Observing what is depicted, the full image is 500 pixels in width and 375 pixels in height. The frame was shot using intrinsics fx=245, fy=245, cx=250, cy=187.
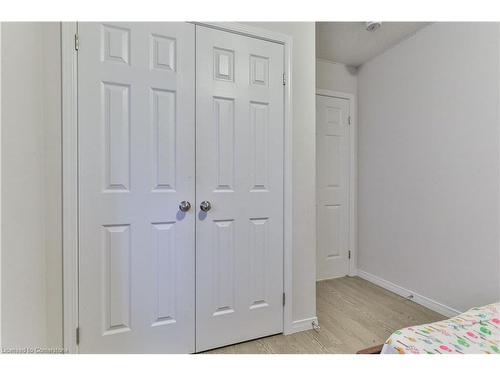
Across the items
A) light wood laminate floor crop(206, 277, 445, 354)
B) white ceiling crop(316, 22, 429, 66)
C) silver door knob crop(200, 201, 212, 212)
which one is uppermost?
white ceiling crop(316, 22, 429, 66)

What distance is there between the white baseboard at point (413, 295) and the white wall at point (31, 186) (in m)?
2.64

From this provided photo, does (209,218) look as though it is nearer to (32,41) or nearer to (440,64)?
(32,41)

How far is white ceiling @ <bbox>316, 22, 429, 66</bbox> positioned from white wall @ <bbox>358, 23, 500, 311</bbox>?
108mm

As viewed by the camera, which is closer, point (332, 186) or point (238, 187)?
point (238, 187)

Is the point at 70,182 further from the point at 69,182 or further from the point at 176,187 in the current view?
the point at 176,187

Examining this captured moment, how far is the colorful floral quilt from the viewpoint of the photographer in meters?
0.92

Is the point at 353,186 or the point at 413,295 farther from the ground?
the point at 353,186

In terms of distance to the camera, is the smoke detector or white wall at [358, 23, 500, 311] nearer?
white wall at [358, 23, 500, 311]

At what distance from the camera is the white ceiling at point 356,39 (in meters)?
2.14

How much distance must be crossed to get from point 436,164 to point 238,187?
1.72 meters

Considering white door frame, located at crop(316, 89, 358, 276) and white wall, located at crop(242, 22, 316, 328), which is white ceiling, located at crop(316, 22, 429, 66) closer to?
white door frame, located at crop(316, 89, 358, 276)

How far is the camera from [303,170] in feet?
5.67

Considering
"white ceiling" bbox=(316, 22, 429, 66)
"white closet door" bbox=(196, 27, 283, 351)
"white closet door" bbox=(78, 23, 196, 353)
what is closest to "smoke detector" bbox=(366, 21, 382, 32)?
"white ceiling" bbox=(316, 22, 429, 66)

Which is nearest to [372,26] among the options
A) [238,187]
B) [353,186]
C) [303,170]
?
[303,170]
